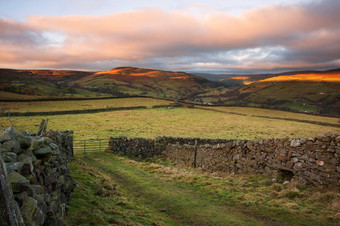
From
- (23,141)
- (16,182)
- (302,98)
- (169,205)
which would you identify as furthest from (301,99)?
(16,182)

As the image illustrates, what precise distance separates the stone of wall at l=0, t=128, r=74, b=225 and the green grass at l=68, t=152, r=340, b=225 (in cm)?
134

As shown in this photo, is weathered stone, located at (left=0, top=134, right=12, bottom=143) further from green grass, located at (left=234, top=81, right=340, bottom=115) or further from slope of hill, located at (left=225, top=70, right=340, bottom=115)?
green grass, located at (left=234, top=81, right=340, bottom=115)

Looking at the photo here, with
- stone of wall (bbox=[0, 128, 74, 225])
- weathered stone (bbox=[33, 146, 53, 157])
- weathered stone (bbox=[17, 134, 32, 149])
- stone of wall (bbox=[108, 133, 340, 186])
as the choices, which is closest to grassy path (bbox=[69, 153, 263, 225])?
stone of wall (bbox=[0, 128, 74, 225])

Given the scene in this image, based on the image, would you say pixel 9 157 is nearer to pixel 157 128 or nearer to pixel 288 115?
pixel 157 128

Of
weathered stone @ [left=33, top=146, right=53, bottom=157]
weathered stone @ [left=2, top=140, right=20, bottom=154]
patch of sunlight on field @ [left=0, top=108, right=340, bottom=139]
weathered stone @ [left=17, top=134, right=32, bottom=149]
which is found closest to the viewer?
weathered stone @ [left=2, top=140, right=20, bottom=154]

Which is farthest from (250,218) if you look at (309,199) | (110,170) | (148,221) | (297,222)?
(110,170)

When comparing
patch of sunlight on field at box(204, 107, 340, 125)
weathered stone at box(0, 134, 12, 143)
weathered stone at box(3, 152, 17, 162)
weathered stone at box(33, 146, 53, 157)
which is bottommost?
patch of sunlight on field at box(204, 107, 340, 125)

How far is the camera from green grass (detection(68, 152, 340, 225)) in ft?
26.5

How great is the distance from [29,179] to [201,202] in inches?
306

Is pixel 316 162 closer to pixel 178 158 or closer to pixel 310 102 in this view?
pixel 178 158

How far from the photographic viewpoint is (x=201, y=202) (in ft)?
34.3

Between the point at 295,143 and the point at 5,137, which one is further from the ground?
the point at 5,137

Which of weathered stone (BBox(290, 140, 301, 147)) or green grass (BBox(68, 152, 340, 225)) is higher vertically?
weathered stone (BBox(290, 140, 301, 147))

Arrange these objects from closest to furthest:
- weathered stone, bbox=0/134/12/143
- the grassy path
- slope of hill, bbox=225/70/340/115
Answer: weathered stone, bbox=0/134/12/143, the grassy path, slope of hill, bbox=225/70/340/115
